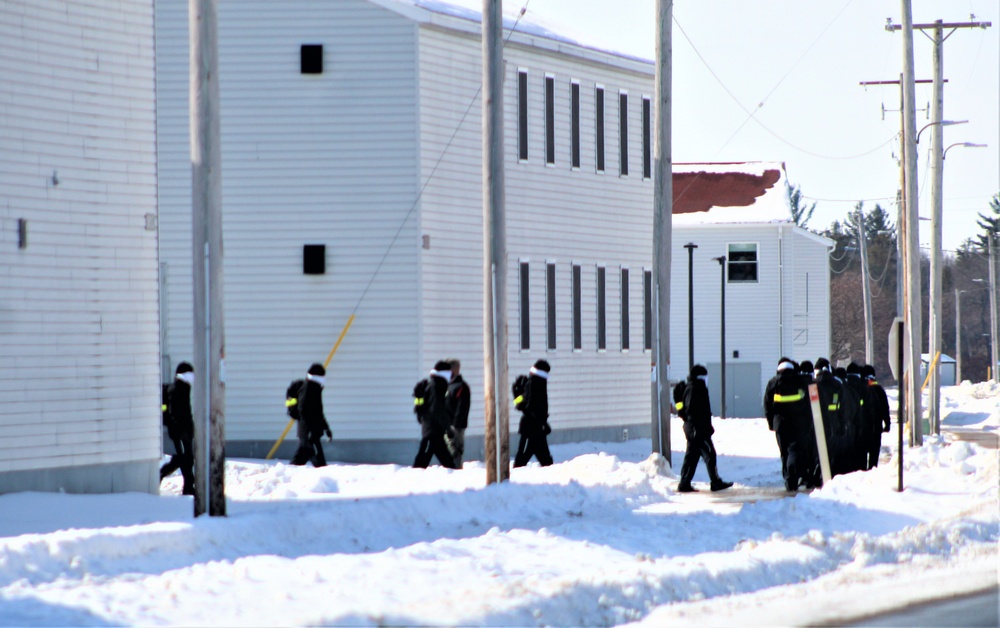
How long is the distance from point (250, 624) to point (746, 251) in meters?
41.8

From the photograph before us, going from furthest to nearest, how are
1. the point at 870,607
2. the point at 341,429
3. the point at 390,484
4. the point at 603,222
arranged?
the point at 603,222 < the point at 341,429 < the point at 390,484 < the point at 870,607

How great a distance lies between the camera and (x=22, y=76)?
629 inches

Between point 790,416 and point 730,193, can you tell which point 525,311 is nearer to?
point 790,416

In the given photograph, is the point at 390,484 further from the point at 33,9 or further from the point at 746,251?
the point at 746,251

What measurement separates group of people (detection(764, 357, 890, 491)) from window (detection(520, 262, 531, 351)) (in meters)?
6.24

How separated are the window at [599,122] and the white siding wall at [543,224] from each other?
0.17 meters

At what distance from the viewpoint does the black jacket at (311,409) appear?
2106 centimetres

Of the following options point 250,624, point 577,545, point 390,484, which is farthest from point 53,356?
point 250,624

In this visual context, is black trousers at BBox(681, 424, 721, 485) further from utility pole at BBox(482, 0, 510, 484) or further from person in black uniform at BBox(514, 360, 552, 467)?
person in black uniform at BBox(514, 360, 552, 467)

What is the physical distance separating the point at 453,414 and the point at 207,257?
7.77 metres

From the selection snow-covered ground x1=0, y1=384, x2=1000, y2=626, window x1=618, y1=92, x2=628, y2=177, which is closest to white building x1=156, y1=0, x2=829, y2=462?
snow-covered ground x1=0, y1=384, x2=1000, y2=626

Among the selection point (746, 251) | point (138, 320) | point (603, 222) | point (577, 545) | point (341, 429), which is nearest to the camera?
point (577, 545)

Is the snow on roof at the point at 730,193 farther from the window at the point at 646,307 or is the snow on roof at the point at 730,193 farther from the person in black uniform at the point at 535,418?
the person in black uniform at the point at 535,418

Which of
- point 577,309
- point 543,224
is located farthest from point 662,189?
point 577,309
